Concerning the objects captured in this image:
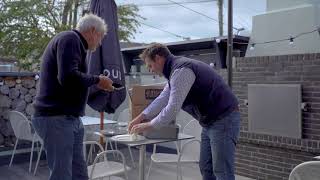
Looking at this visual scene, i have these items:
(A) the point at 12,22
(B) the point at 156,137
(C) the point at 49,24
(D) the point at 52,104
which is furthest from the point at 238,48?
(A) the point at 12,22

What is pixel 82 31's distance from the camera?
285cm

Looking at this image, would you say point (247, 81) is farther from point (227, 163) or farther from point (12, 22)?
point (12, 22)

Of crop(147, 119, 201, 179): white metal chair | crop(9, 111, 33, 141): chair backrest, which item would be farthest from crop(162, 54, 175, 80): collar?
crop(9, 111, 33, 141): chair backrest

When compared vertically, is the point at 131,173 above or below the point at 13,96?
below

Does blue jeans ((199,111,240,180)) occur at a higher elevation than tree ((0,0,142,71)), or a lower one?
lower

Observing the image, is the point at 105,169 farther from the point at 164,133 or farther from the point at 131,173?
the point at 131,173

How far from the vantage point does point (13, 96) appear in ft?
21.5

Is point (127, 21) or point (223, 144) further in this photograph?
point (127, 21)

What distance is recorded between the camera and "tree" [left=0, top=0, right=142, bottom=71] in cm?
1145

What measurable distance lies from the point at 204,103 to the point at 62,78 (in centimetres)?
100

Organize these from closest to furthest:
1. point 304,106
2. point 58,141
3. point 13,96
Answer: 1. point 58,141
2. point 304,106
3. point 13,96

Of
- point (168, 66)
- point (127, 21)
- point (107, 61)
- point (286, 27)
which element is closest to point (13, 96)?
point (107, 61)

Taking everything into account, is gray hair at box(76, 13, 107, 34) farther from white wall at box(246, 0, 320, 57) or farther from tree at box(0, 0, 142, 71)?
tree at box(0, 0, 142, 71)

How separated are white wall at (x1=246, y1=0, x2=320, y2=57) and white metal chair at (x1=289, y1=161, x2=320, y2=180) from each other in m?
4.76
